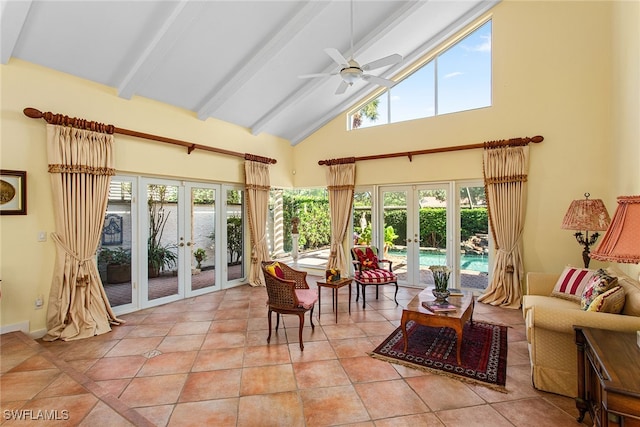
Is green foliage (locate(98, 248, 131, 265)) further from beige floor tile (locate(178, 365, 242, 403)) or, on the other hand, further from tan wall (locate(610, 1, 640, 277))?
tan wall (locate(610, 1, 640, 277))

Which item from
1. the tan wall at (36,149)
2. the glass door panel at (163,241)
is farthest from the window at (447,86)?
the tan wall at (36,149)

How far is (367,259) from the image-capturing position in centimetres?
523

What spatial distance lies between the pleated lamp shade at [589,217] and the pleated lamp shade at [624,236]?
2435 mm

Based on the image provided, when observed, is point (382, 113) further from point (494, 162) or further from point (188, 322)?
point (188, 322)

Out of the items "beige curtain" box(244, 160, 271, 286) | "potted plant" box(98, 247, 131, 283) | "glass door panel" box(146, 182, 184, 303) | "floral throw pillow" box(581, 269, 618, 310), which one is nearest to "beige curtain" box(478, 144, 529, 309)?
"floral throw pillow" box(581, 269, 618, 310)

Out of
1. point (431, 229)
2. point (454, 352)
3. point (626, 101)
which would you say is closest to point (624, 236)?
point (454, 352)

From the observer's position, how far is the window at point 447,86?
17.1 feet

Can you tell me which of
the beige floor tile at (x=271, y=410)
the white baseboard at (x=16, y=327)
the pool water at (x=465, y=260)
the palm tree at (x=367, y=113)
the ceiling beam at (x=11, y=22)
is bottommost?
the beige floor tile at (x=271, y=410)

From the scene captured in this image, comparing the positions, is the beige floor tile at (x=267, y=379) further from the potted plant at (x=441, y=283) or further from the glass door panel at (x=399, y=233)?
the glass door panel at (x=399, y=233)

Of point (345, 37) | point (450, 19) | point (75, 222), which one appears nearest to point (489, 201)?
point (450, 19)

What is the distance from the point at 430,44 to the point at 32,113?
589cm

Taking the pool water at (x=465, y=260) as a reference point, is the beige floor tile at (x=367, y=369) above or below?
below

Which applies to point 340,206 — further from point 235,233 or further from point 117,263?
point 117,263

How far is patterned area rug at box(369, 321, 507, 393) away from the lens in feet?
9.01
